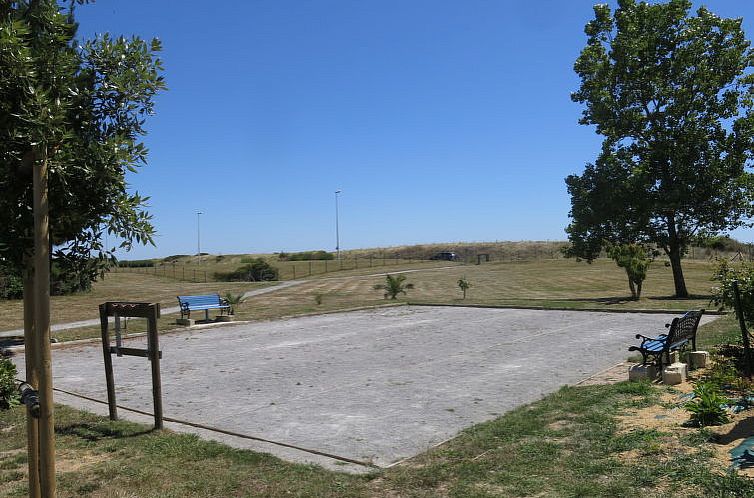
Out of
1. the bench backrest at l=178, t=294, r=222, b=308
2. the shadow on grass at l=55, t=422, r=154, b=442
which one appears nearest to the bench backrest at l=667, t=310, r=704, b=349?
the shadow on grass at l=55, t=422, r=154, b=442

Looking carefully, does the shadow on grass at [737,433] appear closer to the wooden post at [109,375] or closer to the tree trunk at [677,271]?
the wooden post at [109,375]

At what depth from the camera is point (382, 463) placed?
214 inches

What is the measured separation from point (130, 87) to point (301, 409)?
15.0ft

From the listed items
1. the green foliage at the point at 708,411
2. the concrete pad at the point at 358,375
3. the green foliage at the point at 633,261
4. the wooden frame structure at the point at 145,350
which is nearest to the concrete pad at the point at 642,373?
the concrete pad at the point at 358,375

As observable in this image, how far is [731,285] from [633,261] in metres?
16.5

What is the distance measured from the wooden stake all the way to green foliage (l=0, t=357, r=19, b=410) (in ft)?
12.4

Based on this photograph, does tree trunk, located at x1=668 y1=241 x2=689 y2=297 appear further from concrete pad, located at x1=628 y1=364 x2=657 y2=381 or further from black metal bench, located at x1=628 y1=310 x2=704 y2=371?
concrete pad, located at x1=628 y1=364 x2=657 y2=381

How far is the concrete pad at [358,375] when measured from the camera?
6.64m

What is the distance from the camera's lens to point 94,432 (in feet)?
21.9

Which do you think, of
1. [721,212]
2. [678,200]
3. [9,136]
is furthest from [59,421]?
[721,212]

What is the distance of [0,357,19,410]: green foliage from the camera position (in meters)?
7.04

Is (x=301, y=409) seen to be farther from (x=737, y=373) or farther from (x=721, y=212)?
(x=721, y=212)

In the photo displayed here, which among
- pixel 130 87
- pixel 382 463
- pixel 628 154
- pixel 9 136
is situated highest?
pixel 628 154

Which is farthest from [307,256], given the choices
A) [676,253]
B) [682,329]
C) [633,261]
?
[682,329]
